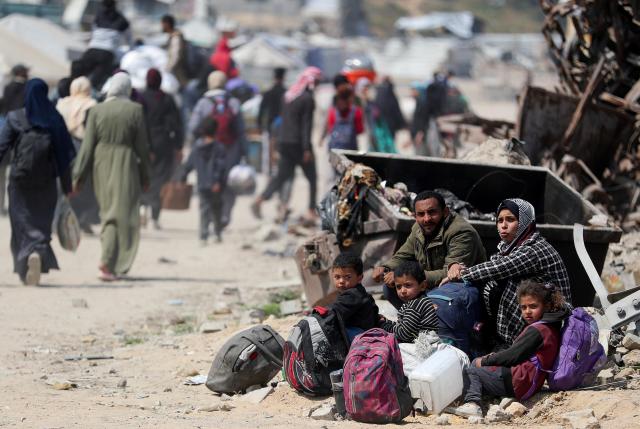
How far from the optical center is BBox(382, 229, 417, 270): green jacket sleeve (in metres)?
8.01

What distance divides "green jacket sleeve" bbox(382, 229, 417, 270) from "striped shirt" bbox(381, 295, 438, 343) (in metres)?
0.64

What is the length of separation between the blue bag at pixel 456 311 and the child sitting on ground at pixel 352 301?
0.35 m

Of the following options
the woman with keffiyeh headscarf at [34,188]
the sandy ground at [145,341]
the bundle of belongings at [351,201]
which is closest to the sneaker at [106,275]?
the sandy ground at [145,341]

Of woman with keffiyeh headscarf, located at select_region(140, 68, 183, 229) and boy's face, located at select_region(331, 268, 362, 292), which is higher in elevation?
boy's face, located at select_region(331, 268, 362, 292)

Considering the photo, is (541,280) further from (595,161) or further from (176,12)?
(176,12)

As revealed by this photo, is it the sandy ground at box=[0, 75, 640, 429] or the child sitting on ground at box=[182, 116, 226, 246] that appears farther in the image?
the child sitting on ground at box=[182, 116, 226, 246]

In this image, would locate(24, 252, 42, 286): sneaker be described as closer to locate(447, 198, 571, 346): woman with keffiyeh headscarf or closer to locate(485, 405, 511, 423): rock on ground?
locate(447, 198, 571, 346): woman with keffiyeh headscarf

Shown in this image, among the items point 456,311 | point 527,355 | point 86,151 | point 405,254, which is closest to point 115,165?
point 86,151

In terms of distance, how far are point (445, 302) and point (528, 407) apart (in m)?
0.72

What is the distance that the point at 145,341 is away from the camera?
992cm

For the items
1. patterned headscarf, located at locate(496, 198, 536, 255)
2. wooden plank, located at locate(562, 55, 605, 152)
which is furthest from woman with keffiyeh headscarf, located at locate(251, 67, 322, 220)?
patterned headscarf, located at locate(496, 198, 536, 255)

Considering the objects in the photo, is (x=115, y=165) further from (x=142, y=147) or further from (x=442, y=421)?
(x=442, y=421)

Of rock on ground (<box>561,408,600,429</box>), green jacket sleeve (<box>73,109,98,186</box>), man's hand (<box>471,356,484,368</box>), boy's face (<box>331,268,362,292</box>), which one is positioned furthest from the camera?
green jacket sleeve (<box>73,109,98,186</box>)

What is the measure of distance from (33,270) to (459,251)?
5270 mm
